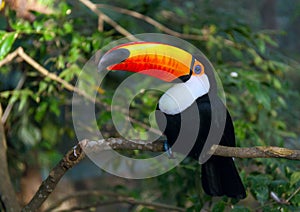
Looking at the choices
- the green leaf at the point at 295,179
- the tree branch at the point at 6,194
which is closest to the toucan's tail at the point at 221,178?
the green leaf at the point at 295,179

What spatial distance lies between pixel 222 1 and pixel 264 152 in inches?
200

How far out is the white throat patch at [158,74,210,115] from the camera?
8.82ft

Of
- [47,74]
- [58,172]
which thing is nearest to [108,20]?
[47,74]

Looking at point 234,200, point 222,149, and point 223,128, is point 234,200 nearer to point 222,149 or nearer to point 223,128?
point 223,128

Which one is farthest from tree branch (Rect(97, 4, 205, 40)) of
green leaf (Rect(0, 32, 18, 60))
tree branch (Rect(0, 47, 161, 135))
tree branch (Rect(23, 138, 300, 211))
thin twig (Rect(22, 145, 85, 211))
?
thin twig (Rect(22, 145, 85, 211))

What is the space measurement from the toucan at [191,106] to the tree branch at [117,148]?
0.23 meters

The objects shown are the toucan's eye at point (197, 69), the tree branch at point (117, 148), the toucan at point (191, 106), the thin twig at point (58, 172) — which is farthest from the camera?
the toucan's eye at point (197, 69)

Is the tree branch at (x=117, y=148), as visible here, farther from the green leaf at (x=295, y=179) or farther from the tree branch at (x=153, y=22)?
the tree branch at (x=153, y=22)

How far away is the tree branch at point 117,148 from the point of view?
6.80 ft

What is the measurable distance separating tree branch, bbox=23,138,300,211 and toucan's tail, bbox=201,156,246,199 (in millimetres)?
263

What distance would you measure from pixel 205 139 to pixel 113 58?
58cm

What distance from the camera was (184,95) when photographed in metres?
2.71

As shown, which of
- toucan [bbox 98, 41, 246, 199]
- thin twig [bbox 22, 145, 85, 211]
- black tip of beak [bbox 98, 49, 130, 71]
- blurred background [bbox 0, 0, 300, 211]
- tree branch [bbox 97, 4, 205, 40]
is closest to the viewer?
thin twig [bbox 22, 145, 85, 211]

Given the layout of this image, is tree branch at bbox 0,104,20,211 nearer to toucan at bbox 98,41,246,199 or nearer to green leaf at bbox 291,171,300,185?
toucan at bbox 98,41,246,199
